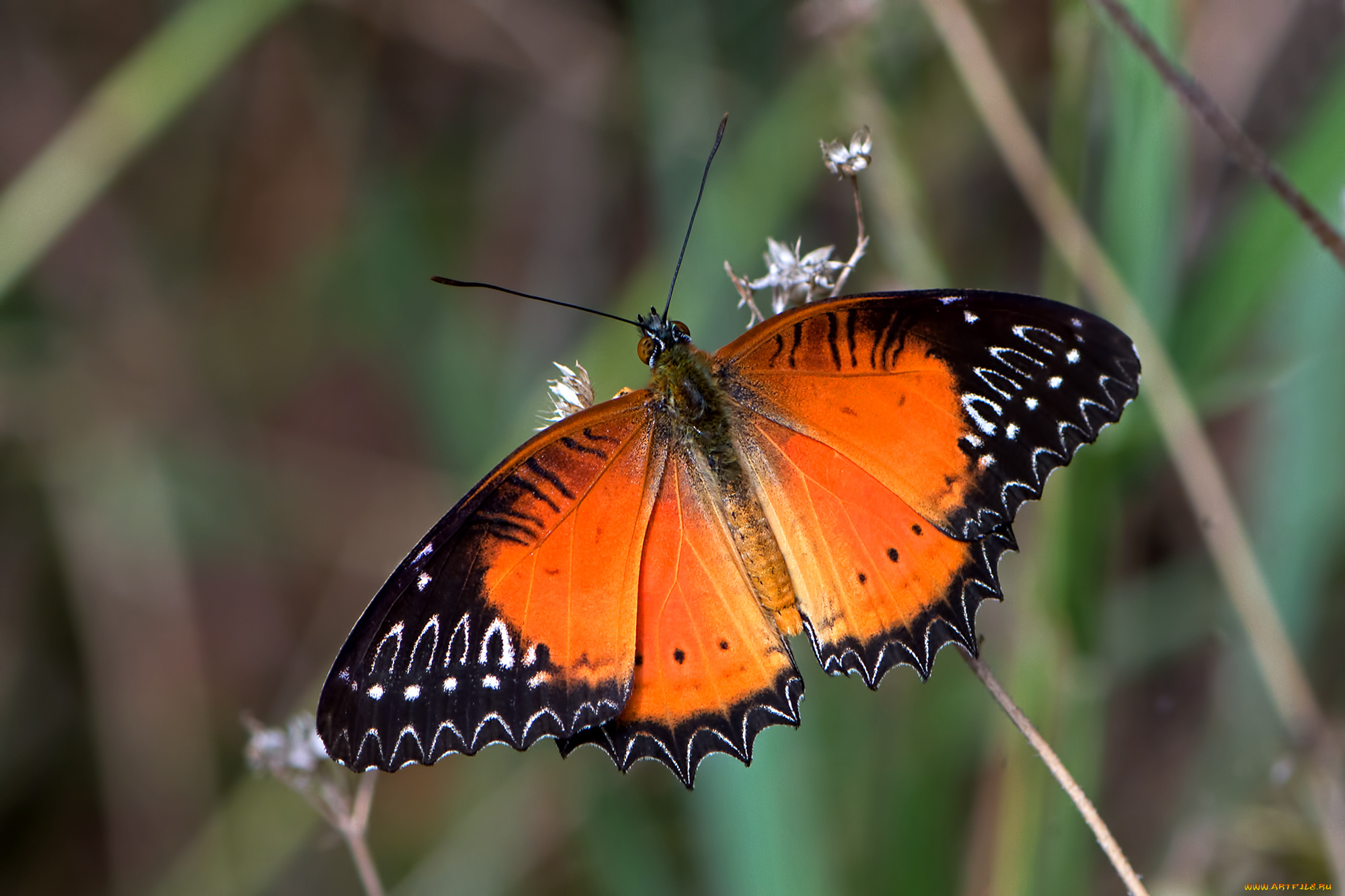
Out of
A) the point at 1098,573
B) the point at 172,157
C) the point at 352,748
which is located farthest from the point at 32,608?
the point at 1098,573

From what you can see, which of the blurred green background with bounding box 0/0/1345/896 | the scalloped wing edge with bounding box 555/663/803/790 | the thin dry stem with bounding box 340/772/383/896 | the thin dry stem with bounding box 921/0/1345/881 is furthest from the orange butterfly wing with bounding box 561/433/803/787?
the thin dry stem with bounding box 921/0/1345/881

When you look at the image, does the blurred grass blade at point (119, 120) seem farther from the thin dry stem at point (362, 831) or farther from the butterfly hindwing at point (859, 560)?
the butterfly hindwing at point (859, 560)

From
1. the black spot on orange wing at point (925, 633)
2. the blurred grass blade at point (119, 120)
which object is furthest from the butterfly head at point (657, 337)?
the blurred grass blade at point (119, 120)

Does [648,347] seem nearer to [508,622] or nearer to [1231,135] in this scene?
[508,622]

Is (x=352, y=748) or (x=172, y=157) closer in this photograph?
(x=352, y=748)

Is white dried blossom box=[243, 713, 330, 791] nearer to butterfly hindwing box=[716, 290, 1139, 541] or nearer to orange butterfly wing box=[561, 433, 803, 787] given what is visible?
orange butterfly wing box=[561, 433, 803, 787]

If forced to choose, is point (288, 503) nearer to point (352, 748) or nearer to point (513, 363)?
point (513, 363)
